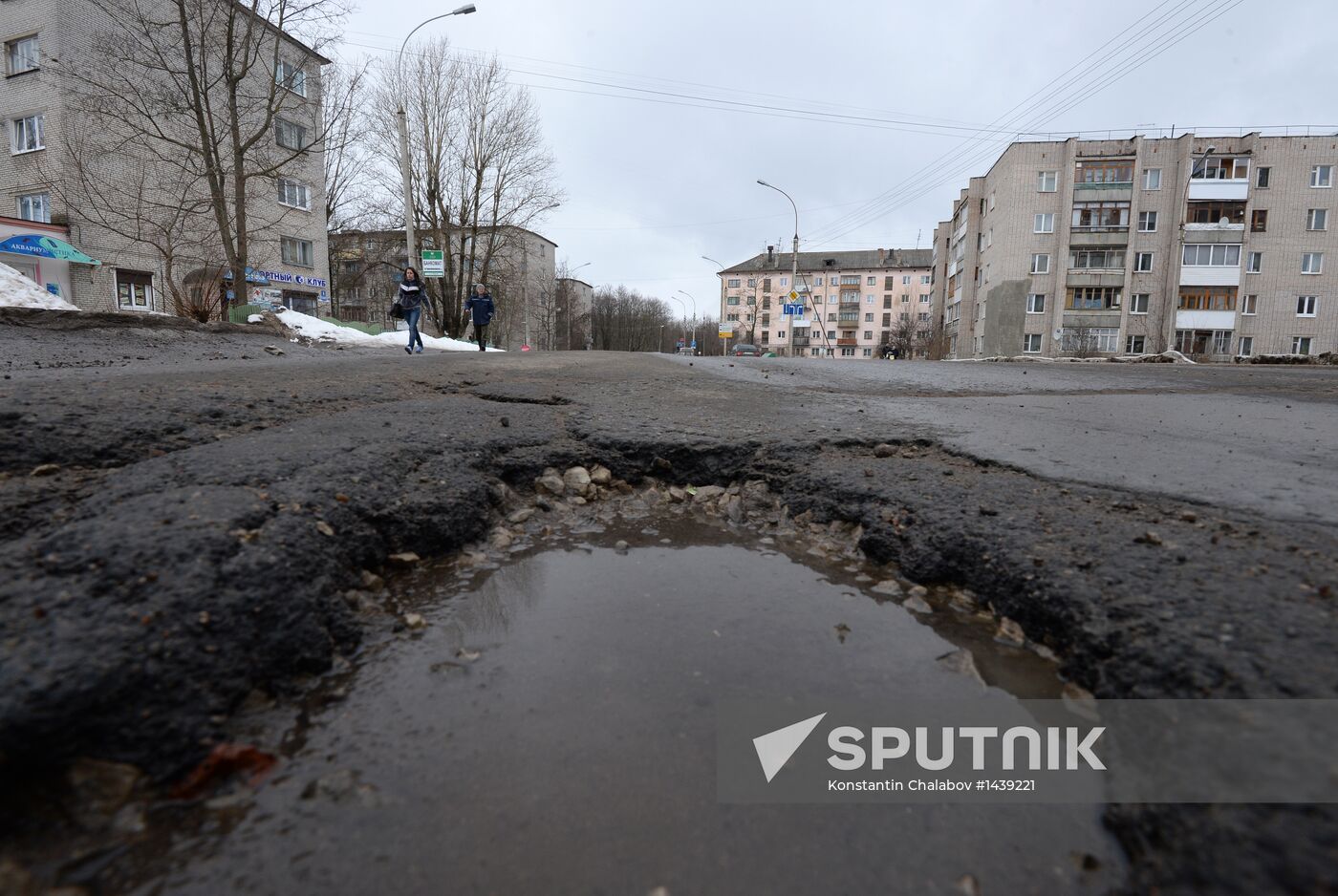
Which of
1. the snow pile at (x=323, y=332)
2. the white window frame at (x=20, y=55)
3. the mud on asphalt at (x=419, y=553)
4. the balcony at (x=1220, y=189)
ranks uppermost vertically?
the balcony at (x=1220, y=189)

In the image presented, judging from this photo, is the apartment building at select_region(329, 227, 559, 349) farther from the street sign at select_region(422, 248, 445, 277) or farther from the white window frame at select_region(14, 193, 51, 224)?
the white window frame at select_region(14, 193, 51, 224)

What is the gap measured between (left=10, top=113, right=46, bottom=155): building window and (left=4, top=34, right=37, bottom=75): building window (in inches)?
59.5

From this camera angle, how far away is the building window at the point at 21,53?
2216cm

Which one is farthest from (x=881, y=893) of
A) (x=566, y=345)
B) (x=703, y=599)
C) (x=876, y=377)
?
(x=566, y=345)

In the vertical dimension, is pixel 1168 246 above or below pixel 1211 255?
above

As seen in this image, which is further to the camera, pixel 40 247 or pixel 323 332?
pixel 40 247

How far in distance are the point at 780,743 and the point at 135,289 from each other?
29788 millimetres

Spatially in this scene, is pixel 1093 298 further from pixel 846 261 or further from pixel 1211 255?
pixel 846 261

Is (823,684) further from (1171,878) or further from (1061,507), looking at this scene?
(1061,507)

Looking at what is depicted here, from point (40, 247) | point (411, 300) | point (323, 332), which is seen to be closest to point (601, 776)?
point (411, 300)

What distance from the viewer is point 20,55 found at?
22.4 meters

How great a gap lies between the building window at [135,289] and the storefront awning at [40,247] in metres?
2.63

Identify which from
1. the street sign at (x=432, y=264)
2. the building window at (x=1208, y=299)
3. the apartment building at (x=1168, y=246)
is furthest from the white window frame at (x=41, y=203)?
the building window at (x=1208, y=299)

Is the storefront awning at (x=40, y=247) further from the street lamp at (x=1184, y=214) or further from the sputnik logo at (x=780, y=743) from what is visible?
the street lamp at (x=1184, y=214)
